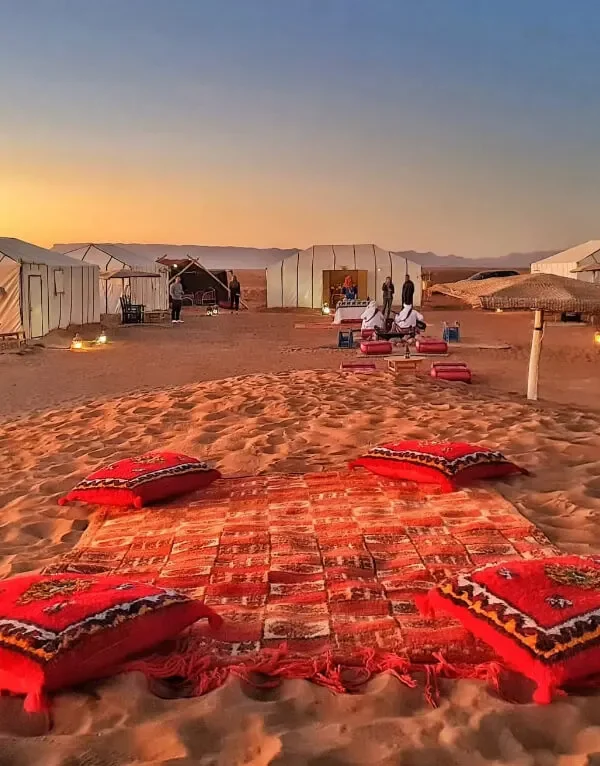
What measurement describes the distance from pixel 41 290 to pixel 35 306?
1.81ft

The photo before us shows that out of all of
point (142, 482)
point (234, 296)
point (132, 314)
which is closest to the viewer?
point (142, 482)

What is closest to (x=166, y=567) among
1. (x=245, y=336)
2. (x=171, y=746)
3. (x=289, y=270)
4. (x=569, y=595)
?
(x=171, y=746)

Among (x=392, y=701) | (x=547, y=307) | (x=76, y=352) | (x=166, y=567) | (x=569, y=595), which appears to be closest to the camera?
(x=392, y=701)

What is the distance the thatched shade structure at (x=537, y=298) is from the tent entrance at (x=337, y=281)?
2092cm

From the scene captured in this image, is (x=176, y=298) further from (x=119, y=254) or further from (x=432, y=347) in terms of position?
(x=432, y=347)

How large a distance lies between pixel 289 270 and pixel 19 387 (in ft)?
67.9

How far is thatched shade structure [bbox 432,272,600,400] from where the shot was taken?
911 cm

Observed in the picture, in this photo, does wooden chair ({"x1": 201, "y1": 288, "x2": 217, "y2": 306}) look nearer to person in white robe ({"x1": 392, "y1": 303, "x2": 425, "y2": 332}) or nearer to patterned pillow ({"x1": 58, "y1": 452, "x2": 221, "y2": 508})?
person in white robe ({"x1": 392, "y1": 303, "x2": 425, "y2": 332})

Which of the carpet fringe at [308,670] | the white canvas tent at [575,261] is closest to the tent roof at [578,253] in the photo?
the white canvas tent at [575,261]

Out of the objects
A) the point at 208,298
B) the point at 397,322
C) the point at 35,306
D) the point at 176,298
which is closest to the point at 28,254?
the point at 35,306

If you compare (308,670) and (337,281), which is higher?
(337,281)

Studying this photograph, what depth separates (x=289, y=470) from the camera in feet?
18.4

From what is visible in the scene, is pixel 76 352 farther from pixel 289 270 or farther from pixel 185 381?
pixel 289 270

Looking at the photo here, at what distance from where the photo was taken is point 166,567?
375cm
